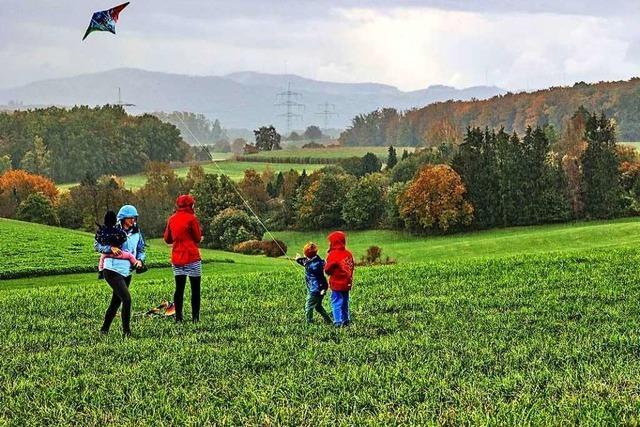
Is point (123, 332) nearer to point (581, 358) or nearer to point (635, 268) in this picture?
point (581, 358)

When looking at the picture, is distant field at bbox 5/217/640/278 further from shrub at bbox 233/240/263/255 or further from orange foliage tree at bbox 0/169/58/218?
orange foliage tree at bbox 0/169/58/218

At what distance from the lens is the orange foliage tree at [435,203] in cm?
8231

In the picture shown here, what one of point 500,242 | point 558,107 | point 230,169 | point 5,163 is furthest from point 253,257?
point 558,107

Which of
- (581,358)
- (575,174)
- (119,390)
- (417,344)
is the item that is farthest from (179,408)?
(575,174)

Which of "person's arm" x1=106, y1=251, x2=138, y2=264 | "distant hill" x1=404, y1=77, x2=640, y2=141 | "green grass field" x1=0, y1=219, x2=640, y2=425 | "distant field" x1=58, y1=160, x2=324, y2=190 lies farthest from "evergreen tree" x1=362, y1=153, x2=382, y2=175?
"person's arm" x1=106, y1=251, x2=138, y2=264

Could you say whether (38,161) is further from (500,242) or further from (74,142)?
(500,242)

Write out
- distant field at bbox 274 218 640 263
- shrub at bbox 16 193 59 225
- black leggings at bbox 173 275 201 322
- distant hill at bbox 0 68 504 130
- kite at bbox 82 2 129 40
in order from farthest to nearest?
1. shrub at bbox 16 193 59 225
2. distant field at bbox 274 218 640 263
3. distant hill at bbox 0 68 504 130
4. kite at bbox 82 2 129 40
5. black leggings at bbox 173 275 201 322

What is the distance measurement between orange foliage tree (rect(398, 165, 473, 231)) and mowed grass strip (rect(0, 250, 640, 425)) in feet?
208

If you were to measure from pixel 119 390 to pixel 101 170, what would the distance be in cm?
9590

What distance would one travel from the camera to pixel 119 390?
9.62m

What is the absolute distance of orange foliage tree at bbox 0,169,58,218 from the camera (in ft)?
319

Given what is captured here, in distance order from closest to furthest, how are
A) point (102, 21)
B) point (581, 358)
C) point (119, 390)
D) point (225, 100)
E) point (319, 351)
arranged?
point (119, 390), point (581, 358), point (319, 351), point (102, 21), point (225, 100)

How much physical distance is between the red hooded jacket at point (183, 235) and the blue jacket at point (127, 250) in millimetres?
592

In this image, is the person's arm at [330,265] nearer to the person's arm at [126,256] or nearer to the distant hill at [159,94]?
the person's arm at [126,256]
